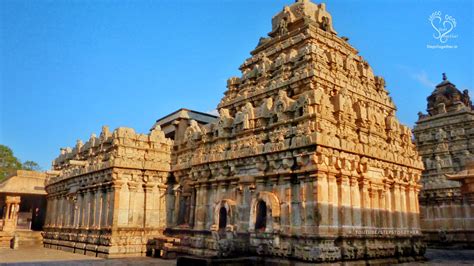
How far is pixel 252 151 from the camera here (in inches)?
704

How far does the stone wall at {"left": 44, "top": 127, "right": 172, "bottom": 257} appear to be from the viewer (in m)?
23.0

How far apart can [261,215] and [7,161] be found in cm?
5732

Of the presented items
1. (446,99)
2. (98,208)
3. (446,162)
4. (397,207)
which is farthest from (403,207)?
(446,99)

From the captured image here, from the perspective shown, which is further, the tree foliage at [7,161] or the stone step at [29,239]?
the tree foliage at [7,161]

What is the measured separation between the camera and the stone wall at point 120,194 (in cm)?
2300

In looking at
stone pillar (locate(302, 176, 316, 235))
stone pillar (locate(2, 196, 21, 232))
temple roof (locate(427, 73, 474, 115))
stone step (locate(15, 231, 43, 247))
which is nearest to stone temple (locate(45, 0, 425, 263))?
stone pillar (locate(302, 176, 316, 235))

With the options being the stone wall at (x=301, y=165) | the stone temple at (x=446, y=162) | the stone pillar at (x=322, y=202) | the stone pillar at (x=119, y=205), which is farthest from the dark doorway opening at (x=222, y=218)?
the stone temple at (x=446, y=162)

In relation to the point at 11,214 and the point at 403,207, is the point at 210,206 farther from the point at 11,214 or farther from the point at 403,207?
the point at 11,214

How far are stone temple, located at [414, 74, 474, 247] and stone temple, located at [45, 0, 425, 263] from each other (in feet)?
42.3

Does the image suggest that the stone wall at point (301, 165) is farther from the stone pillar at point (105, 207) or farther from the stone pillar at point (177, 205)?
the stone pillar at point (105, 207)

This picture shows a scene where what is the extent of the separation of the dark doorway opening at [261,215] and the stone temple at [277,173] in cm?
5

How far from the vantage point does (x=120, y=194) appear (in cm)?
2330

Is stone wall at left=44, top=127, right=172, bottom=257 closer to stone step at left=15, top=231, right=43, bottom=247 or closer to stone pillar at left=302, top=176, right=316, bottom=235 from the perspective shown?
stone step at left=15, top=231, right=43, bottom=247

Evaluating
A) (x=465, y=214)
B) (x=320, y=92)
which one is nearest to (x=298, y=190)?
(x=320, y=92)
